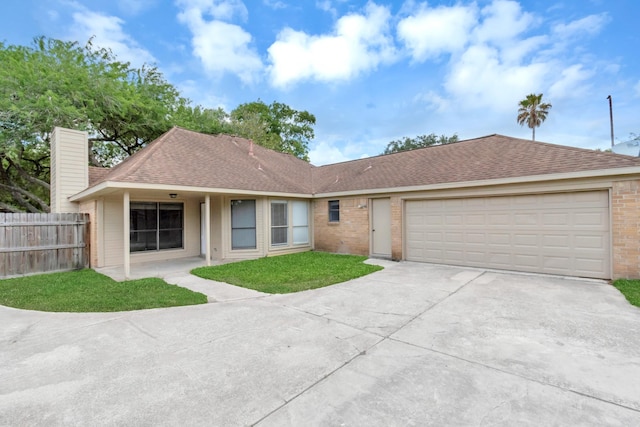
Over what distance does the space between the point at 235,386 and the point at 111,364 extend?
4.98 ft

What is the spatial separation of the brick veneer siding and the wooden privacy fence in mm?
14261

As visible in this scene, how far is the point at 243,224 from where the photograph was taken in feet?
34.6

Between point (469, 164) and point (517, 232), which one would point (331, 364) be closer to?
point (517, 232)

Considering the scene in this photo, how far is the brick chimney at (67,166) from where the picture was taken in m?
9.31

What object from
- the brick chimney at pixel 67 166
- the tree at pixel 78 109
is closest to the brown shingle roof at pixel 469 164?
the brick chimney at pixel 67 166

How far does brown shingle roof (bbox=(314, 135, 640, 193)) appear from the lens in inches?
282

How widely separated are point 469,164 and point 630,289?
4796 mm

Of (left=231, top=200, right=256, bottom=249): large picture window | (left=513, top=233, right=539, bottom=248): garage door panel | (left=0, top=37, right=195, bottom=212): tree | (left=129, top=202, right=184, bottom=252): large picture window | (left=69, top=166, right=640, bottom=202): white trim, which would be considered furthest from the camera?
(left=0, top=37, right=195, bottom=212): tree

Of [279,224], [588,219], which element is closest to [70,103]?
[279,224]

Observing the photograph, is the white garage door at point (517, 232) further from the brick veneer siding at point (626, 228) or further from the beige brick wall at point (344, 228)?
the beige brick wall at point (344, 228)

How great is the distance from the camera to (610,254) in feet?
21.6

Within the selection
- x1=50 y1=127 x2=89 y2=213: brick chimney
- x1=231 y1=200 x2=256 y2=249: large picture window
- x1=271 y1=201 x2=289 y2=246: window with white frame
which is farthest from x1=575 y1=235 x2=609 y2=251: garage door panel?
x1=50 y1=127 x2=89 y2=213: brick chimney

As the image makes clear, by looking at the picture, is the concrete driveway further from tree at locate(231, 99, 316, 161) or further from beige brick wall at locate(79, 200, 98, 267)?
tree at locate(231, 99, 316, 161)

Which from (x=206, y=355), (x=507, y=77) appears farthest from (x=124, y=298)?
(x=507, y=77)
